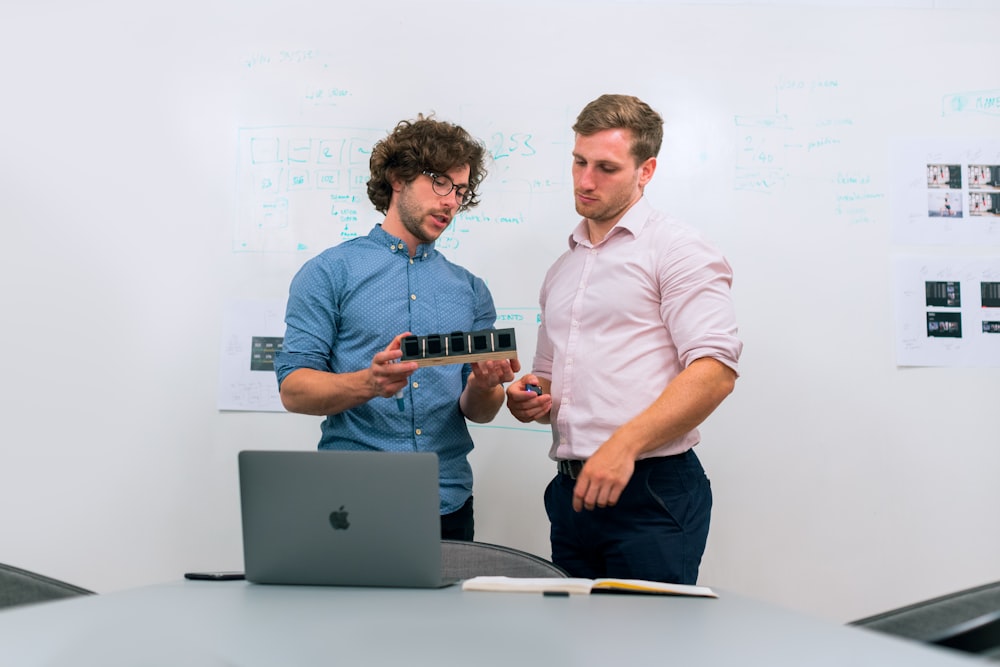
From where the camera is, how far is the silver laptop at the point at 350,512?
118 centimetres

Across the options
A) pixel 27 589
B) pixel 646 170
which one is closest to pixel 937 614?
pixel 646 170

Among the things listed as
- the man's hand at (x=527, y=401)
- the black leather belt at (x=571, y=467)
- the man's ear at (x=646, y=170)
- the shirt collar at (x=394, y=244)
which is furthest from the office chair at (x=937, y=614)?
the shirt collar at (x=394, y=244)

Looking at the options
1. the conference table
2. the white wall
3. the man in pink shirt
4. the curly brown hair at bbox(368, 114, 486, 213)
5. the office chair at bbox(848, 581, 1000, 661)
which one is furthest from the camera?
the white wall

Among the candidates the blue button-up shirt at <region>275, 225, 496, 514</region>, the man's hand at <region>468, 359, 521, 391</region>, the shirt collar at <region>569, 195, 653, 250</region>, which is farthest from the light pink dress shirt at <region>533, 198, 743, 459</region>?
the blue button-up shirt at <region>275, 225, 496, 514</region>

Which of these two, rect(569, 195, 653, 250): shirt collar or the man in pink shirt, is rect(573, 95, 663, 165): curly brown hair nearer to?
the man in pink shirt

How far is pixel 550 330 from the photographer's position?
74.2 inches

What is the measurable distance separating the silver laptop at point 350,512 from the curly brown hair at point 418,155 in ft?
3.32

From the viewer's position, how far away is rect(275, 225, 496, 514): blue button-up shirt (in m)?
1.83

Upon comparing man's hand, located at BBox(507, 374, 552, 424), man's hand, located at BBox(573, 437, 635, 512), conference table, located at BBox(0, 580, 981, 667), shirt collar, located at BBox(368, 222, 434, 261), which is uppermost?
shirt collar, located at BBox(368, 222, 434, 261)

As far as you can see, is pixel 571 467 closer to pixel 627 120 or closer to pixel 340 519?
pixel 340 519

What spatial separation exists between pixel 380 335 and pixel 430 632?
104cm

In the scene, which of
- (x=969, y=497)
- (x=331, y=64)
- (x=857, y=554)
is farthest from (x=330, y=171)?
(x=969, y=497)

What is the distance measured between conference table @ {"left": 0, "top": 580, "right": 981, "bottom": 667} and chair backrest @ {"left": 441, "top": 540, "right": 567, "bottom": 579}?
343 mm

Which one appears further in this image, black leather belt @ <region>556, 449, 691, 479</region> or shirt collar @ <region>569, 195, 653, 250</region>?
shirt collar @ <region>569, 195, 653, 250</region>
